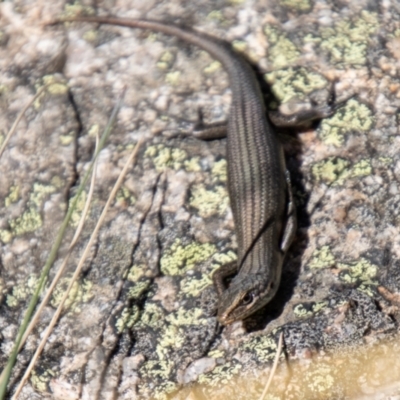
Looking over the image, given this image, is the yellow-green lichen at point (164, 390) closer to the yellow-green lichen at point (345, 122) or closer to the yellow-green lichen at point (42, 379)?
the yellow-green lichen at point (42, 379)

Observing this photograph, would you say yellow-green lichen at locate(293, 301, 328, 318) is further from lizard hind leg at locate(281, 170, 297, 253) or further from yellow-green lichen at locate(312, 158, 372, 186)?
yellow-green lichen at locate(312, 158, 372, 186)

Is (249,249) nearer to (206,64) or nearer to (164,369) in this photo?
(164,369)

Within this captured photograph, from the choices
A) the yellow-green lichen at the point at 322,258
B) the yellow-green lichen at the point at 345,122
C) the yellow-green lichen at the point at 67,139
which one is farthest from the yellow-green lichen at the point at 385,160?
the yellow-green lichen at the point at 67,139

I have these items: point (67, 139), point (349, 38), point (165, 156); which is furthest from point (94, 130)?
point (349, 38)

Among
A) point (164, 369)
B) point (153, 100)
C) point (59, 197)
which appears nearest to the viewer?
point (164, 369)

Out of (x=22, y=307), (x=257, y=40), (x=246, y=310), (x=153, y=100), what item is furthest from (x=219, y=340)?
(x=257, y=40)

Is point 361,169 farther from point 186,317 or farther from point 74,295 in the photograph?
point 74,295

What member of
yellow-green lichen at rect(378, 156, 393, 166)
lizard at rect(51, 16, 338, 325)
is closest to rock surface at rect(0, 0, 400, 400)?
yellow-green lichen at rect(378, 156, 393, 166)
